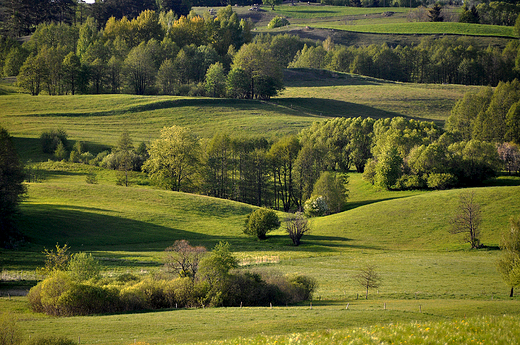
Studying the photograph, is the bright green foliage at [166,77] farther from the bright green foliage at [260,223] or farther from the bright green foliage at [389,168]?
the bright green foliage at [260,223]

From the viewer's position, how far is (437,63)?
183500mm

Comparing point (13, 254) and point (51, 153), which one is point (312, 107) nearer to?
point (51, 153)

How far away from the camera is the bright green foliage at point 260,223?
6312cm

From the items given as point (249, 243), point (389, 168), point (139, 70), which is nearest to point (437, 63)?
point (139, 70)

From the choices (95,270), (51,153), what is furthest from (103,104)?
(95,270)

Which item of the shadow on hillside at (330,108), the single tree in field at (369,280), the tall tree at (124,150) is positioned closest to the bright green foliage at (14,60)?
the tall tree at (124,150)

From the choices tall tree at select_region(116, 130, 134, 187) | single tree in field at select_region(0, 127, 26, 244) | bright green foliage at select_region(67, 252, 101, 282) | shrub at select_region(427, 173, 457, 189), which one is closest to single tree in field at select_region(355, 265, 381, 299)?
bright green foliage at select_region(67, 252, 101, 282)

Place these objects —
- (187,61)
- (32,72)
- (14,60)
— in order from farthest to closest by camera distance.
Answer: (187,61) → (14,60) → (32,72)

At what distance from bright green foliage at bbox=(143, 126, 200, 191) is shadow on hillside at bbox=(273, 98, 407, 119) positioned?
55.8 meters

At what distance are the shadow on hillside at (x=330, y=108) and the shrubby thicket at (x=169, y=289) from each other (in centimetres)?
10117

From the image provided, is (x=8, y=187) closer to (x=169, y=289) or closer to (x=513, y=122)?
(x=169, y=289)

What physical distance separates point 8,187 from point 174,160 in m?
33.4

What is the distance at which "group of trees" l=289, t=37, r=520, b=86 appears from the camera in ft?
580

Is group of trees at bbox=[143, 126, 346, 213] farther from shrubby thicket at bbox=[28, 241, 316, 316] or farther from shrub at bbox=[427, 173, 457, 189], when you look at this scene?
shrubby thicket at bbox=[28, 241, 316, 316]
